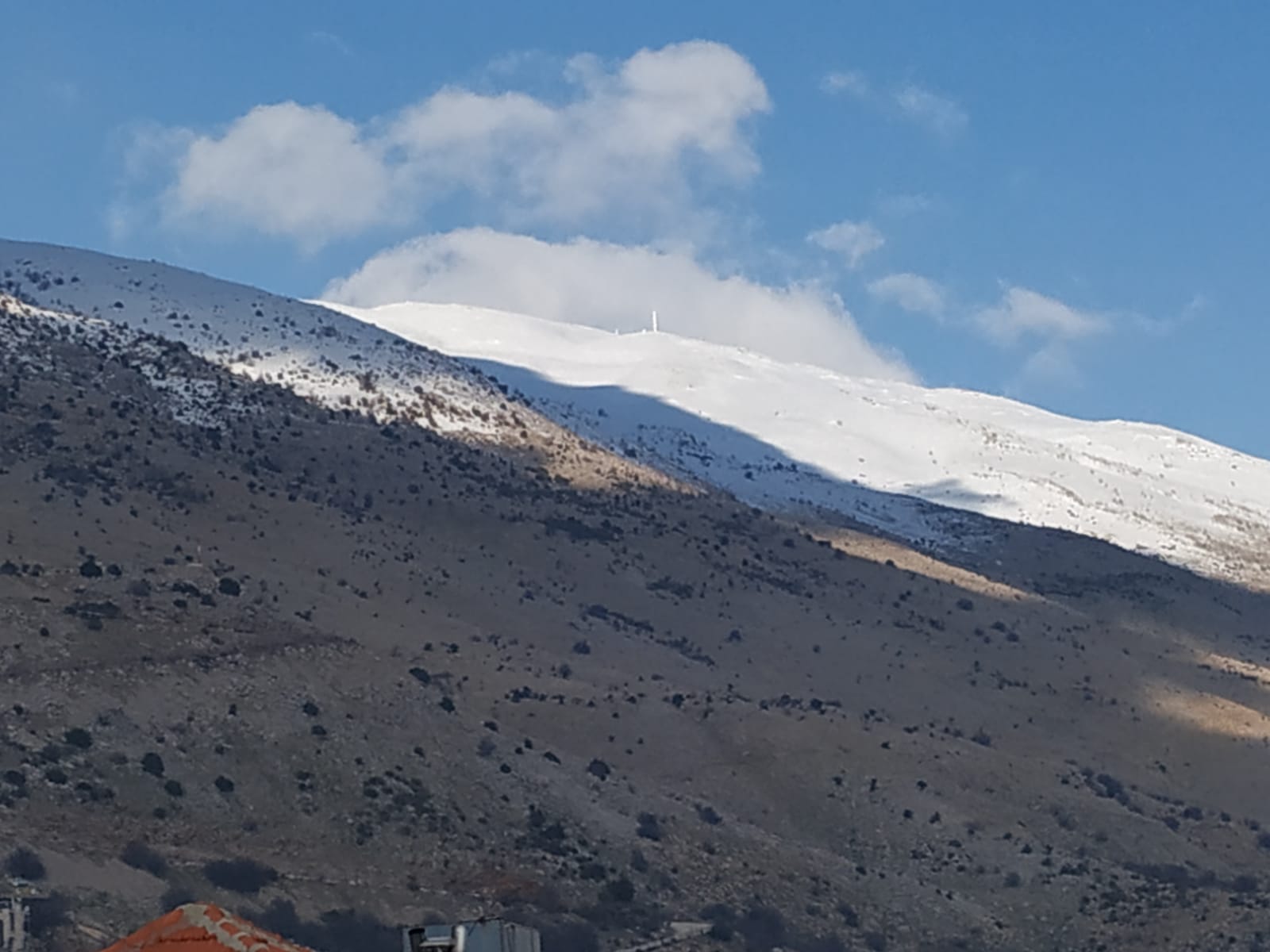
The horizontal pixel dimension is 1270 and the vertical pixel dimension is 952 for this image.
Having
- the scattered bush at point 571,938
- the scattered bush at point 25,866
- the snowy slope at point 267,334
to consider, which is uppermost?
the snowy slope at point 267,334

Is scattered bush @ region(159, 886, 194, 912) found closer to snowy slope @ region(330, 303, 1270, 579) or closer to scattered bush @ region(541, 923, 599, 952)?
scattered bush @ region(541, 923, 599, 952)

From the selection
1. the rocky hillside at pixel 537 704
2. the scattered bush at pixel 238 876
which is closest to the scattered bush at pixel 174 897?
the rocky hillside at pixel 537 704

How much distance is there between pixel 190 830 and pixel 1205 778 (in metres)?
32.0

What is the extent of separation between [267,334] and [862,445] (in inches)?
1493

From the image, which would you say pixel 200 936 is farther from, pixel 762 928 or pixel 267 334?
pixel 267 334

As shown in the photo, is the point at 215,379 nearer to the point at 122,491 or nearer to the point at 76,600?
the point at 122,491

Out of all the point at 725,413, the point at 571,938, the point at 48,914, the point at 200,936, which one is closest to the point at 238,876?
the point at 48,914

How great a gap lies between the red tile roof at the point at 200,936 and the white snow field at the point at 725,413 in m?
66.0

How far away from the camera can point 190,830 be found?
98.9 ft

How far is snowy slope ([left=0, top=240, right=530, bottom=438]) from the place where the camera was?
257ft

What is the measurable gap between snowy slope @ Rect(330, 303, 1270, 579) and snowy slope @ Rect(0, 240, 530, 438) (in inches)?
353

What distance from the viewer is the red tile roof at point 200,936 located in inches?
365

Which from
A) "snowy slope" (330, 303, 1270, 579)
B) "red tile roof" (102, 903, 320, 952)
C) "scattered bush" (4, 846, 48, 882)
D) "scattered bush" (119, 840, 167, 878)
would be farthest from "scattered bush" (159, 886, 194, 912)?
"snowy slope" (330, 303, 1270, 579)

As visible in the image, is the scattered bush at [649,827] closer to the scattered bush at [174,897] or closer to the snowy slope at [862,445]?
the scattered bush at [174,897]
